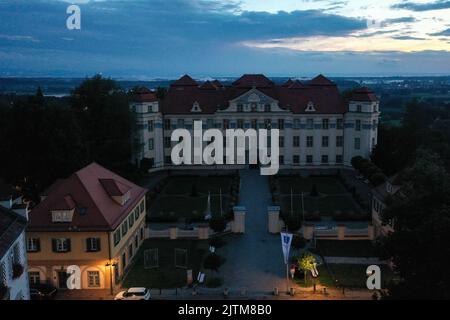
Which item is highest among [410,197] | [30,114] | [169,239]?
[30,114]

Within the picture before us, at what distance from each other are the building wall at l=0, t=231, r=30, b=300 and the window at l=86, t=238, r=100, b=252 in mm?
5614

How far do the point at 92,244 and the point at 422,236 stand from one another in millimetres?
17846

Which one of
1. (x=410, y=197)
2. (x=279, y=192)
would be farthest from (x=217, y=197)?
(x=410, y=197)

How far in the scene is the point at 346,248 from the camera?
34125 mm

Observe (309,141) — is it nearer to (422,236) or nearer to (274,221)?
(274,221)

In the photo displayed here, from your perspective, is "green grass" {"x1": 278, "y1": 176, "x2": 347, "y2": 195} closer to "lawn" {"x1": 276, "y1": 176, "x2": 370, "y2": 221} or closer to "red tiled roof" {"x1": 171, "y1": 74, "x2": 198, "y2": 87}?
"lawn" {"x1": 276, "y1": 176, "x2": 370, "y2": 221}

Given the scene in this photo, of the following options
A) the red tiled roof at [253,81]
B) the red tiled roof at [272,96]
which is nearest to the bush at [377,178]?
the red tiled roof at [272,96]

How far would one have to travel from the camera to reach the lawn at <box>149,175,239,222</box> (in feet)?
141
